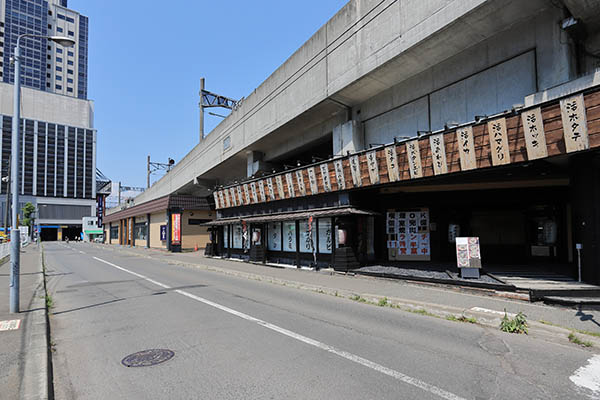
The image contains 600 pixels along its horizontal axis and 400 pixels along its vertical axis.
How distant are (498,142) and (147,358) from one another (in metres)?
10.4

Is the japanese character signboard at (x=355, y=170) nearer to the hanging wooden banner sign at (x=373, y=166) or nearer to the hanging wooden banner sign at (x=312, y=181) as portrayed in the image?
the hanging wooden banner sign at (x=373, y=166)

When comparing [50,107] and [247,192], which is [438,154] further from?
[50,107]

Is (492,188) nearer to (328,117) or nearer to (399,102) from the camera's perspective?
(399,102)

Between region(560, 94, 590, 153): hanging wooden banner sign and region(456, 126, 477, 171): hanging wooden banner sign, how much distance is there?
8.04 feet

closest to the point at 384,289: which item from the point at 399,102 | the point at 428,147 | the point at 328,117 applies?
the point at 428,147

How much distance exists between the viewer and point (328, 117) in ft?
61.5

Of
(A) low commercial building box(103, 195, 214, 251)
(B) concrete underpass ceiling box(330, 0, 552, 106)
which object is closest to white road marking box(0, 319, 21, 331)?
(B) concrete underpass ceiling box(330, 0, 552, 106)

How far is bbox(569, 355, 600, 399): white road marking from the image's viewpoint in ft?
14.5

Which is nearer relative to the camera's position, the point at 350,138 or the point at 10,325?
the point at 10,325

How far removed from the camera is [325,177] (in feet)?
56.5

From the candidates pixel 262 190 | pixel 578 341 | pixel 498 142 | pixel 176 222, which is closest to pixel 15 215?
pixel 578 341

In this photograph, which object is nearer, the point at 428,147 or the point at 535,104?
the point at 535,104

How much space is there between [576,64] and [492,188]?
694 centimetres

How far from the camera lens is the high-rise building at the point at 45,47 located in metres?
100
